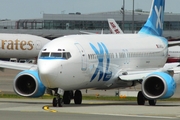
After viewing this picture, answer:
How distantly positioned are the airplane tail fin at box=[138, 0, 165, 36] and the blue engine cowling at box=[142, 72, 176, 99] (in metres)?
10.1

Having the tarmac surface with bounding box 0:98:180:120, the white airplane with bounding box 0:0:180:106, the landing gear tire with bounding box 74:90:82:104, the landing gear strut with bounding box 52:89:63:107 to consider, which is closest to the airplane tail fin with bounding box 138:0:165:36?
the white airplane with bounding box 0:0:180:106

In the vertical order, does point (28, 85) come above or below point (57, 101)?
above

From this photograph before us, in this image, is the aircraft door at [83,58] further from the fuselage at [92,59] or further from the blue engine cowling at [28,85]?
the blue engine cowling at [28,85]

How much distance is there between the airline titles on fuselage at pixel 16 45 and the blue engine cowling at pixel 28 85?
2735 inches

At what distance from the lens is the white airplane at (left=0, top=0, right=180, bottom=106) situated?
31237 mm

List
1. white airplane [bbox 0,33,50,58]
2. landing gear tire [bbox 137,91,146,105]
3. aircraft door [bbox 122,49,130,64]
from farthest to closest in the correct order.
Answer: white airplane [bbox 0,33,50,58] < aircraft door [bbox 122,49,130,64] < landing gear tire [bbox 137,91,146,105]

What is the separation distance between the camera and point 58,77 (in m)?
30.8

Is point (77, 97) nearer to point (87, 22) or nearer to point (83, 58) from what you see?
point (83, 58)

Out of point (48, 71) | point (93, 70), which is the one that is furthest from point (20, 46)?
point (48, 71)

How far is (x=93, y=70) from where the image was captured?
109ft

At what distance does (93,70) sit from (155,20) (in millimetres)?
12257

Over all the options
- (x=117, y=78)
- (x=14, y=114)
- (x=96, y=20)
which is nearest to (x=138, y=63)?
(x=117, y=78)

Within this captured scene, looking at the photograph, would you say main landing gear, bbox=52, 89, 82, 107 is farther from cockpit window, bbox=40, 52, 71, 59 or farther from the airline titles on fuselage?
the airline titles on fuselage

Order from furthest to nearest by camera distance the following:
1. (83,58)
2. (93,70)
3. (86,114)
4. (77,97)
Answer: (77,97), (93,70), (83,58), (86,114)
